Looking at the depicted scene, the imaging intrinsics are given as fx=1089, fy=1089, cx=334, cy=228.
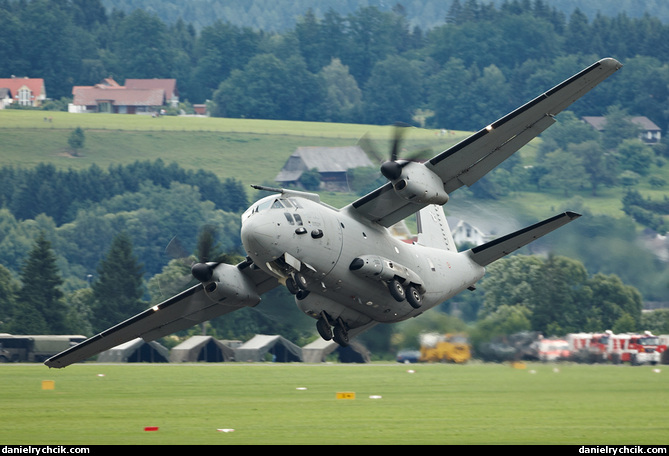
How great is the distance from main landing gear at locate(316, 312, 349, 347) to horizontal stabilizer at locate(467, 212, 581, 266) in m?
5.74

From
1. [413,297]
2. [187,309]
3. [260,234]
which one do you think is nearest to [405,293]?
[413,297]

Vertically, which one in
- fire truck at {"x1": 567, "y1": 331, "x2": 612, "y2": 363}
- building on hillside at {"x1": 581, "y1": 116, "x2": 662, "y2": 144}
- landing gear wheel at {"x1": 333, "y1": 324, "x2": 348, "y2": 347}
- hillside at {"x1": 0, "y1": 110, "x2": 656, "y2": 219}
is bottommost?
building on hillside at {"x1": 581, "y1": 116, "x2": 662, "y2": 144}

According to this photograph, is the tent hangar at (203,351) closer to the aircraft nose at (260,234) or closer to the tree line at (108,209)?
the aircraft nose at (260,234)

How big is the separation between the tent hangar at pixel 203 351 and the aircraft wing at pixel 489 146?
24473 millimetres

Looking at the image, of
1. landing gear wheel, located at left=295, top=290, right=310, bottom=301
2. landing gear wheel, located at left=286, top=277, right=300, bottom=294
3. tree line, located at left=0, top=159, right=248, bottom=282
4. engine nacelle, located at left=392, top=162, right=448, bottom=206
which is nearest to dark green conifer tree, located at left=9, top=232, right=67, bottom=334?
landing gear wheel, located at left=295, top=290, right=310, bottom=301

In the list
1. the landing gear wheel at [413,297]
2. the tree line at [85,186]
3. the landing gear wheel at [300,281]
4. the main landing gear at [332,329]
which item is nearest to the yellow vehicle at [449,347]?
the main landing gear at [332,329]

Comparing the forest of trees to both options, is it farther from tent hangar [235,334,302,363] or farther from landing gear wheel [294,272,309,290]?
landing gear wheel [294,272,309,290]

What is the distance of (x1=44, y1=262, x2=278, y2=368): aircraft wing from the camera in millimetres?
34625

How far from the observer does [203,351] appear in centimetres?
5581

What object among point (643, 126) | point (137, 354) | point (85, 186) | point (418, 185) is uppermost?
point (418, 185)

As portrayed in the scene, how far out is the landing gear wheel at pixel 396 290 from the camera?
103ft

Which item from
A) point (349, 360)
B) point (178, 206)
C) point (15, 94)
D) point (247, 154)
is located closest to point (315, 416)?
point (349, 360)

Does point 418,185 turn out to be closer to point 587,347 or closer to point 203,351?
point 587,347

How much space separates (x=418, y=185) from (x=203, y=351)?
27.9 metres
